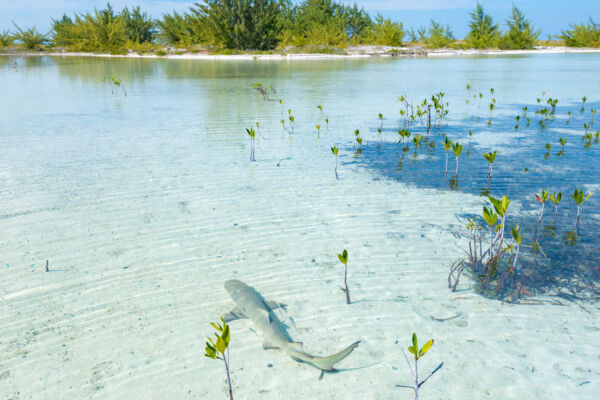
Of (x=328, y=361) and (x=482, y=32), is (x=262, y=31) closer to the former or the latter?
(x=482, y=32)

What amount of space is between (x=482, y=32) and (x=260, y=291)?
57409mm

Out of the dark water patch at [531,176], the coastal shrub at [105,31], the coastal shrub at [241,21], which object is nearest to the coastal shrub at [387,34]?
the coastal shrub at [241,21]

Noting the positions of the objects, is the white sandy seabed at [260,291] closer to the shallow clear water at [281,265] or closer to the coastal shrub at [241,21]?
the shallow clear water at [281,265]

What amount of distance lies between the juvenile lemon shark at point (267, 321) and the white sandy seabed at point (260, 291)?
7cm

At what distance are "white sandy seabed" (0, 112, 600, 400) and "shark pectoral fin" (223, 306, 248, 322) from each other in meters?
0.06

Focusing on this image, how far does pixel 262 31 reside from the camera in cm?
4456

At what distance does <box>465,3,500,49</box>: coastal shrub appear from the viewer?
49616 millimetres

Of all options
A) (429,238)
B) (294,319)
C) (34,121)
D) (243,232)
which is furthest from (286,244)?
(34,121)

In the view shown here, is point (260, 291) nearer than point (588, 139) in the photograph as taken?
Yes

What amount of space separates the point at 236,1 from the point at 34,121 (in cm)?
3823

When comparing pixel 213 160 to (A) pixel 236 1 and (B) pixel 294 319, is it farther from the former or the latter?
(A) pixel 236 1

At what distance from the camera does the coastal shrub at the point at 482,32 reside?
4962cm

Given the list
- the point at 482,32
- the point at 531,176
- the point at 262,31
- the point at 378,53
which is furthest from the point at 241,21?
the point at 531,176

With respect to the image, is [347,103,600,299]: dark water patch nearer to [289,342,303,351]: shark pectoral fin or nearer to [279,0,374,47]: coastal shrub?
[289,342,303,351]: shark pectoral fin
